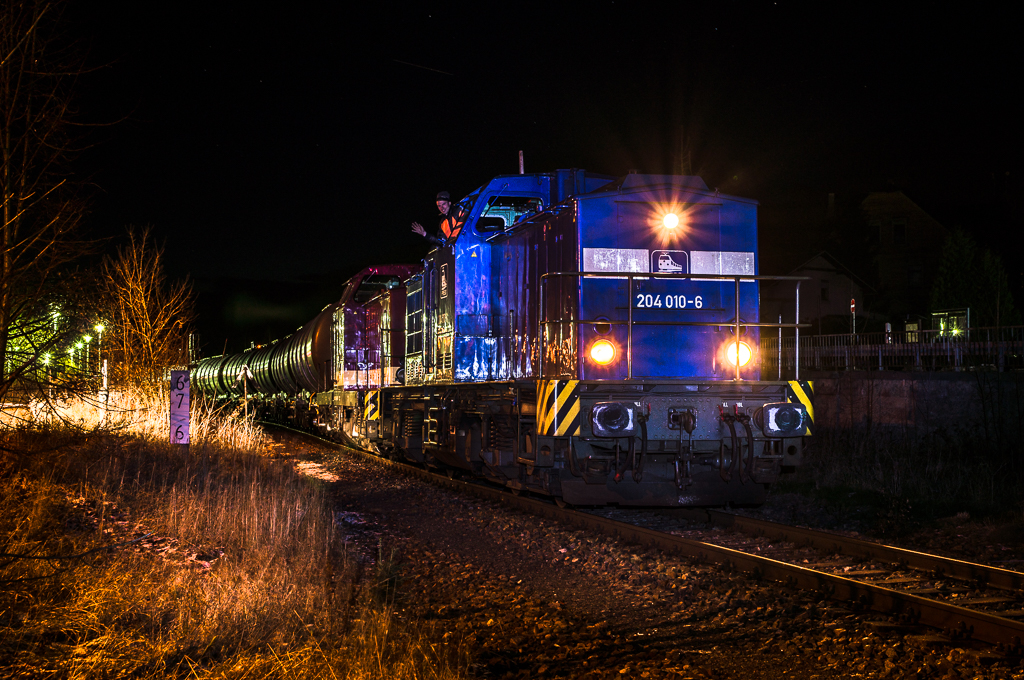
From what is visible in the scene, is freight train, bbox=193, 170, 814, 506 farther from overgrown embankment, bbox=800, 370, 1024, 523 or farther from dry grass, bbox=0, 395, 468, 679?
overgrown embankment, bbox=800, 370, 1024, 523

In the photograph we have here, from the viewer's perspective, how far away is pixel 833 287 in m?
43.1

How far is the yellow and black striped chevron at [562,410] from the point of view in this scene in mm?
7598

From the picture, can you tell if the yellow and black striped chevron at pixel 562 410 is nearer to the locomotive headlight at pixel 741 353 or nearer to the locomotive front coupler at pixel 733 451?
the locomotive front coupler at pixel 733 451

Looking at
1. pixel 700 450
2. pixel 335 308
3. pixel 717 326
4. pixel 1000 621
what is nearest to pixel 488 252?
pixel 717 326

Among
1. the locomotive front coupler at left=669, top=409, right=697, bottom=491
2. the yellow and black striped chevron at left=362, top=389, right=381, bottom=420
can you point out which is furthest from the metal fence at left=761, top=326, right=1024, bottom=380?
the yellow and black striped chevron at left=362, top=389, right=381, bottom=420

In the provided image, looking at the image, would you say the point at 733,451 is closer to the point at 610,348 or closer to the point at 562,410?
the point at 610,348

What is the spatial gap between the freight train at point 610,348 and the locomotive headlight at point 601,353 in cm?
1

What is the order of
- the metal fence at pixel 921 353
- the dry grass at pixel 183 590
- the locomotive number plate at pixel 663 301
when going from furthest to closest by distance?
the metal fence at pixel 921 353
the locomotive number plate at pixel 663 301
the dry grass at pixel 183 590

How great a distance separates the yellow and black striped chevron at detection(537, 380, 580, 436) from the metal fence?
6.83m

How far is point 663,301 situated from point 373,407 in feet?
23.0

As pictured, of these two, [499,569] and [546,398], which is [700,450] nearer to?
[546,398]

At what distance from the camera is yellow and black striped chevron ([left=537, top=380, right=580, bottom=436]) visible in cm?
760

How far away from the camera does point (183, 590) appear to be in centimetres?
529

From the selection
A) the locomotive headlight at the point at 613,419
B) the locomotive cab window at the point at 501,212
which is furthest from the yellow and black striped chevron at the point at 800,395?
the locomotive cab window at the point at 501,212
